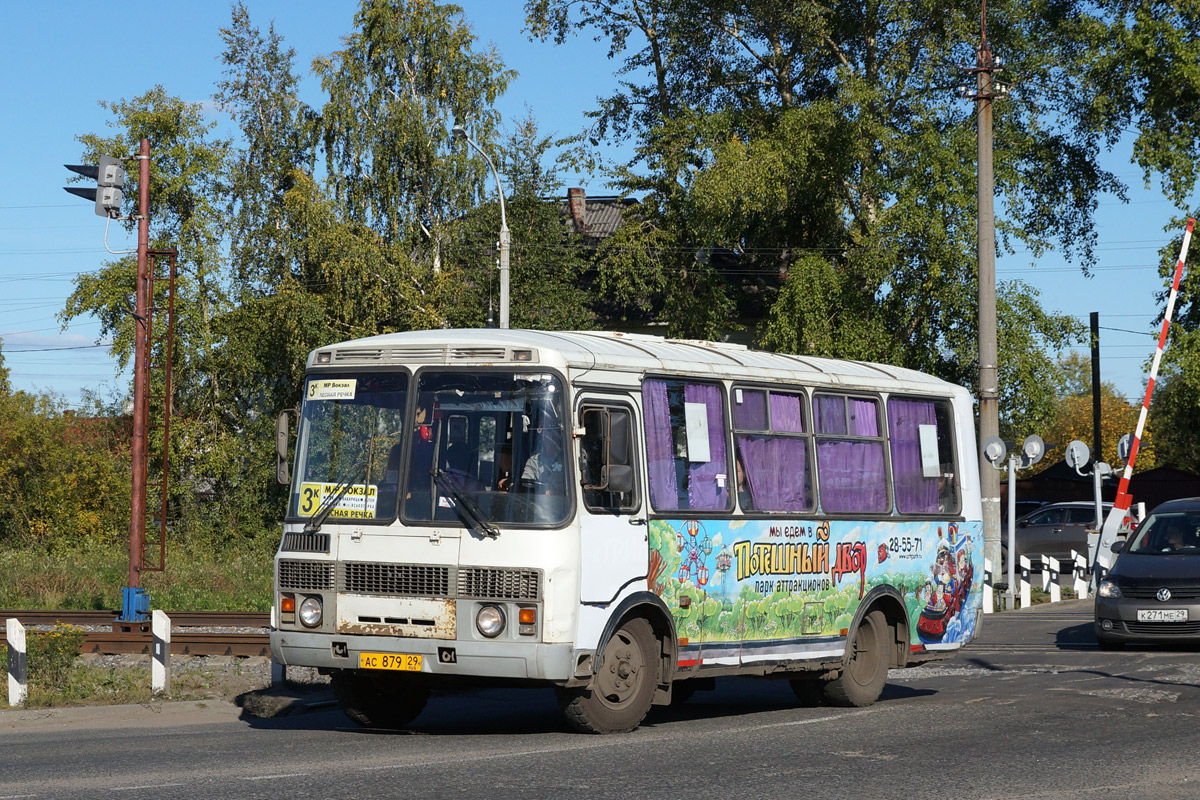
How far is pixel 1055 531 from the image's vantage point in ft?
132

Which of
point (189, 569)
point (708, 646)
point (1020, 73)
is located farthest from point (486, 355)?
point (1020, 73)

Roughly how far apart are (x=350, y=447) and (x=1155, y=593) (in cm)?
1121

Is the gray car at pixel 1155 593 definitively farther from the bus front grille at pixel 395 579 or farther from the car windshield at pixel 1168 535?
the bus front grille at pixel 395 579

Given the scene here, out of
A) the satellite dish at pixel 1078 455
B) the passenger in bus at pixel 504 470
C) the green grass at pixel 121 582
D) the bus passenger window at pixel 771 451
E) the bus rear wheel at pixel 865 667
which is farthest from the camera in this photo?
the green grass at pixel 121 582

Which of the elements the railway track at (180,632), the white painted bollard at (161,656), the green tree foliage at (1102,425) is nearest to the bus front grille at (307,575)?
the white painted bollard at (161,656)

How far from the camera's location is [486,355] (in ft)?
35.3

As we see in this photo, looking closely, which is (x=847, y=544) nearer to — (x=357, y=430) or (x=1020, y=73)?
(x=357, y=430)

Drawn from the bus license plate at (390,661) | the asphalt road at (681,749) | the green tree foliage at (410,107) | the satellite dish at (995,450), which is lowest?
the asphalt road at (681,749)

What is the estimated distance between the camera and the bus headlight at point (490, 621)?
10.2 m

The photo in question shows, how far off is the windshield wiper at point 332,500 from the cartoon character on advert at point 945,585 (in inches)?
236

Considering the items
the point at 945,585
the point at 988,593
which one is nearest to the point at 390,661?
the point at 945,585

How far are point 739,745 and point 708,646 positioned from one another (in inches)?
53.3

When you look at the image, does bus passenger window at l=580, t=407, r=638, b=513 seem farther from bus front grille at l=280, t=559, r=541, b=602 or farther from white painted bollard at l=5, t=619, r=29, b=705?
white painted bollard at l=5, t=619, r=29, b=705

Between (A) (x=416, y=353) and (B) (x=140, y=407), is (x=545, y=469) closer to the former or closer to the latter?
(A) (x=416, y=353)
